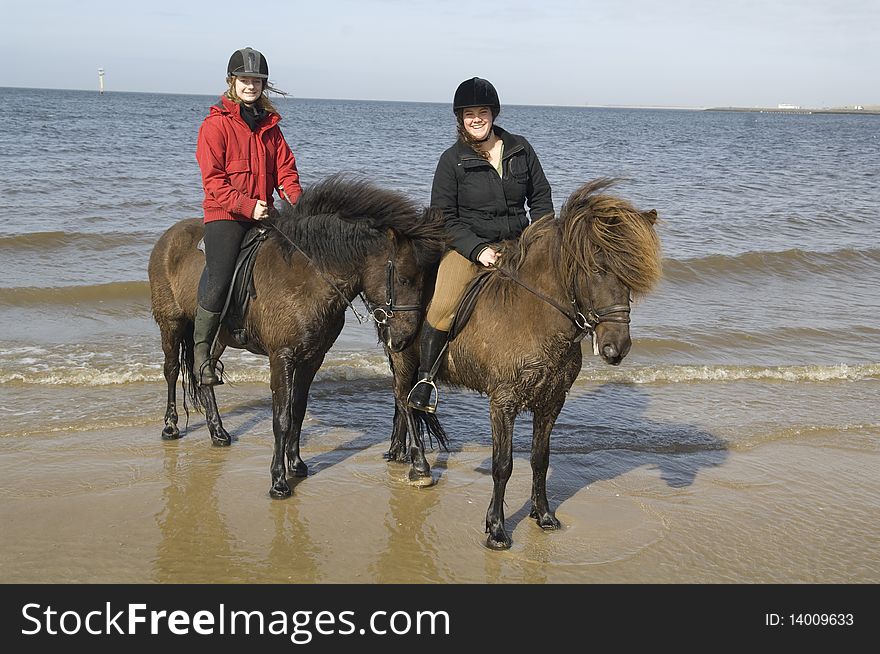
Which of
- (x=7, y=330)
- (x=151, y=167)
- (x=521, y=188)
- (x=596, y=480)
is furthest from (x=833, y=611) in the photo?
(x=151, y=167)

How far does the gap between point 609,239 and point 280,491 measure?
292 cm

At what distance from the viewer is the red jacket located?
5418 mm

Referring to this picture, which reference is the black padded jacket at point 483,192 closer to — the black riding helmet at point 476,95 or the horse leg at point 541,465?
the black riding helmet at point 476,95

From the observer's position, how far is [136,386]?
8070 mm

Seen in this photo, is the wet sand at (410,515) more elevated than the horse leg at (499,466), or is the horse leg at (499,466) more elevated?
the horse leg at (499,466)

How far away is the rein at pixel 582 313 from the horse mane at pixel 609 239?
5.7 inches

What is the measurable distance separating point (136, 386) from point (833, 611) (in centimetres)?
657

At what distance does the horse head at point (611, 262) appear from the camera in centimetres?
410

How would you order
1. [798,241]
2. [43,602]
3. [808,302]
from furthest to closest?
[798,241] → [808,302] → [43,602]

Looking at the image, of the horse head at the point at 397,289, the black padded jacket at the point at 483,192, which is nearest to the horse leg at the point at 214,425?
the horse head at the point at 397,289

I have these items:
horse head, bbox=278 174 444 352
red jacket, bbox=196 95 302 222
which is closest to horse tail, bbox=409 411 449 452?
horse head, bbox=278 174 444 352

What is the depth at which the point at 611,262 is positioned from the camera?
13.6 feet

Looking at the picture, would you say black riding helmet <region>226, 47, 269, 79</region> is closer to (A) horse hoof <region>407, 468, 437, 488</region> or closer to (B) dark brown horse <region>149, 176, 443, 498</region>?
(B) dark brown horse <region>149, 176, 443, 498</region>

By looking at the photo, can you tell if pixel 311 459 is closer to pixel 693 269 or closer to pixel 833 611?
pixel 833 611
